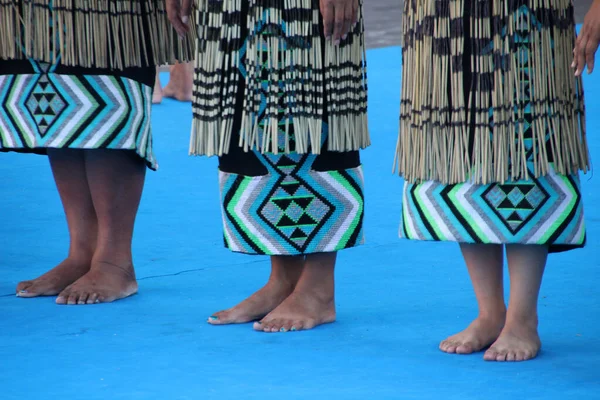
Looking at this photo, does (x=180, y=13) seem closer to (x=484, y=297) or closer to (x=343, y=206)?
(x=343, y=206)

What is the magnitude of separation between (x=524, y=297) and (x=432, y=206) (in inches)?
11.1

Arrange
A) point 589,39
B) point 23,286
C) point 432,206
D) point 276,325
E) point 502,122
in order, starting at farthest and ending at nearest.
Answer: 1. point 23,286
2. point 276,325
3. point 432,206
4. point 502,122
5. point 589,39

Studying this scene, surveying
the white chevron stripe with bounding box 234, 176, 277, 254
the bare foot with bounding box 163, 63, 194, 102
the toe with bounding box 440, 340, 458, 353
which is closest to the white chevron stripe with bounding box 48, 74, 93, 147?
the white chevron stripe with bounding box 234, 176, 277, 254

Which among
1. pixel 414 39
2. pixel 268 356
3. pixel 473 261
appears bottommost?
pixel 268 356

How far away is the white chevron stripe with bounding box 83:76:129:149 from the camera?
2818 millimetres

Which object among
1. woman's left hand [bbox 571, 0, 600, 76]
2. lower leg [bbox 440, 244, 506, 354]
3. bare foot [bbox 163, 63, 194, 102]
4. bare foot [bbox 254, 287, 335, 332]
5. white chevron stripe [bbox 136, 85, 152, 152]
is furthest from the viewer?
bare foot [bbox 163, 63, 194, 102]

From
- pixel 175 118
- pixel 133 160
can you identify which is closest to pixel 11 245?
pixel 133 160

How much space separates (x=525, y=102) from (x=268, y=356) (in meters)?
0.79

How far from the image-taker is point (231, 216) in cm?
262

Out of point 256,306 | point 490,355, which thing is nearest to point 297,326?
point 256,306

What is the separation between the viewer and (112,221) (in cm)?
294

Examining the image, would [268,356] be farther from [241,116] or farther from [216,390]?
[241,116]

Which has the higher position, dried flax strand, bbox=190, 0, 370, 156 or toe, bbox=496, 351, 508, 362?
dried flax strand, bbox=190, 0, 370, 156

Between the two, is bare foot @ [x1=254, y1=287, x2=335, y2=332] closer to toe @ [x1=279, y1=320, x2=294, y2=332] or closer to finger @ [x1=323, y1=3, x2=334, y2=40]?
toe @ [x1=279, y1=320, x2=294, y2=332]
